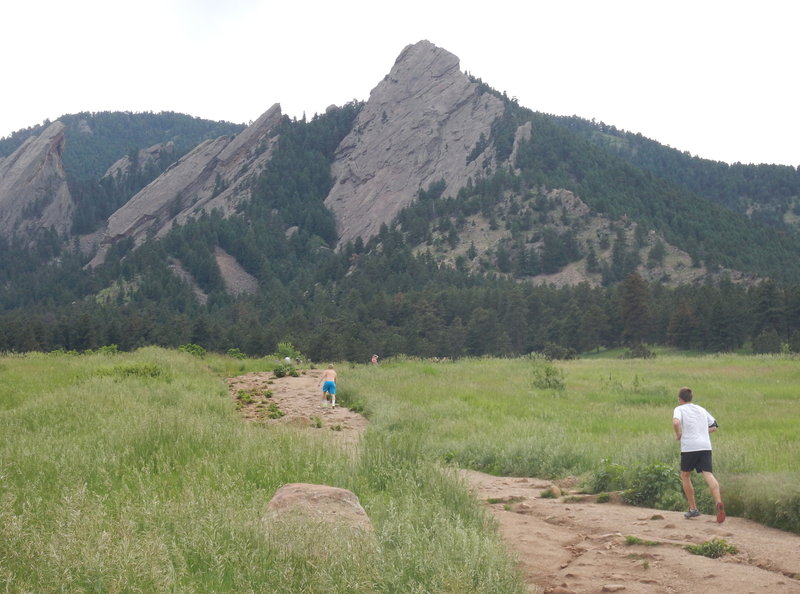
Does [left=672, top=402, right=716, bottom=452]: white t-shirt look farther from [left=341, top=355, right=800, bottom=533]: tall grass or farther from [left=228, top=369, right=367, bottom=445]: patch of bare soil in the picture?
[left=228, top=369, right=367, bottom=445]: patch of bare soil

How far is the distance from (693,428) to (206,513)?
7137 mm

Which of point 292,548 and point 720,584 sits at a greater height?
point 292,548

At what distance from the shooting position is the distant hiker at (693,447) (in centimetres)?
977

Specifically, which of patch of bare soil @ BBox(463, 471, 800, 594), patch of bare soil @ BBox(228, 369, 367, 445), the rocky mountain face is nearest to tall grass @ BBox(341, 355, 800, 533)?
patch of bare soil @ BBox(228, 369, 367, 445)

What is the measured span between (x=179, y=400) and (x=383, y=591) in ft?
45.3

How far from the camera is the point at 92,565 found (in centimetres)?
547

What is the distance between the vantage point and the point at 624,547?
313 inches

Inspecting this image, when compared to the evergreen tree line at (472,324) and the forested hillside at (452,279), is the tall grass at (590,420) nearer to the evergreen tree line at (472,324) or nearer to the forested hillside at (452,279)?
the evergreen tree line at (472,324)

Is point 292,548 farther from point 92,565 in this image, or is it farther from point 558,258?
point 558,258

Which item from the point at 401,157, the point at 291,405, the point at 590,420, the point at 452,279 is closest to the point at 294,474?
the point at 590,420

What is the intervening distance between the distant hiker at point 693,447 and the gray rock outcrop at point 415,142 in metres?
155

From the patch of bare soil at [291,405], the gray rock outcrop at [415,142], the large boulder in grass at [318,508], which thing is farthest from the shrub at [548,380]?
the gray rock outcrop at [415,142]

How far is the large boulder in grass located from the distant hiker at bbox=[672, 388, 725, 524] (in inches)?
197

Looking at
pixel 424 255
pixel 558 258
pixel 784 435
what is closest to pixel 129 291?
pixel 424 255
